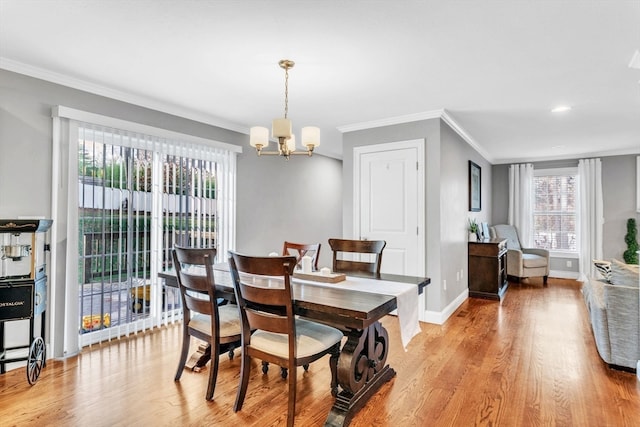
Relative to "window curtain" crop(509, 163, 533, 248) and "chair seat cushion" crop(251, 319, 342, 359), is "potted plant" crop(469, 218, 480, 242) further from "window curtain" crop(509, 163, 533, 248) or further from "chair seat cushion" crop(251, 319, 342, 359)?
"chair seat cushion" crop(251, 319, 342, 359)

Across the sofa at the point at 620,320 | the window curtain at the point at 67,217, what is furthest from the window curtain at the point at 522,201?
the window curtain at the point at 67,217

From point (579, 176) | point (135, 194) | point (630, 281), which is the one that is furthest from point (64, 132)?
point (579, 176)

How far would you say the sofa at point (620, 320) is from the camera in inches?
101

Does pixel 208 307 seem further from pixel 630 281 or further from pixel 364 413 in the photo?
pixel 630 281

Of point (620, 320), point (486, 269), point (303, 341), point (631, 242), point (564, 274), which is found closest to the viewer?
point (303, 341)

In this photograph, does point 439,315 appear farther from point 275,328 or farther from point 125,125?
point 125,125

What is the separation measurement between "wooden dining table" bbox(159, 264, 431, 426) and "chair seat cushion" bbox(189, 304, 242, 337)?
8.8 inches

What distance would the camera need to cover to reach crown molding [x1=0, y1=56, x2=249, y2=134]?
2.62m

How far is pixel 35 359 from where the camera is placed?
2.44m

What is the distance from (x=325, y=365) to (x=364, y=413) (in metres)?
0.69

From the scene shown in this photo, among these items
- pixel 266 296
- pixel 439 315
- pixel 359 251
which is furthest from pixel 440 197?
pixel 266 296

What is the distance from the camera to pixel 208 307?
225 centimetres

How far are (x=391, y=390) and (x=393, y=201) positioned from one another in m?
2.27

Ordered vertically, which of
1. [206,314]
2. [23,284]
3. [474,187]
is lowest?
[206,314]
